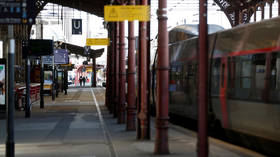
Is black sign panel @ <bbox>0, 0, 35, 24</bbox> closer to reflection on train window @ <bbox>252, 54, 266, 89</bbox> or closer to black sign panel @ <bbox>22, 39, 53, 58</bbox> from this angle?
reflection on train window @ <bbox>252, 54, 266, 89</bbox>

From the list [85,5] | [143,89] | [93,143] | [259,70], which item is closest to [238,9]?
[85,5]

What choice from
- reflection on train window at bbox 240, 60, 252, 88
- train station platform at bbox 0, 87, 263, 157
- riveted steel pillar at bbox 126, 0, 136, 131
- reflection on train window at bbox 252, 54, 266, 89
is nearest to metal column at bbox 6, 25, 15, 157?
train station platform at bbox 0, 87, 263, 157

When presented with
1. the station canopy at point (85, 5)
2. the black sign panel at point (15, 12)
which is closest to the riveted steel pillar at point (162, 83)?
the black sign panel at point (15, 12)

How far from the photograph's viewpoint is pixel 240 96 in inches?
519

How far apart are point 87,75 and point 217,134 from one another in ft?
404

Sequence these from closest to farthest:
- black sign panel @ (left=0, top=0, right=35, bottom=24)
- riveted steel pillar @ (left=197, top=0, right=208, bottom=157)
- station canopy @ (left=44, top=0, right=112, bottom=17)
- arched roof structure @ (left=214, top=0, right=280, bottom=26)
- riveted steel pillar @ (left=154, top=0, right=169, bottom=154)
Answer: riveted steel pillar @ (left=197, top=0, right=208, bottom=157)
black sign panel @ (left=0, top=0, right=35, bottom=24)
riveted steel pillar @ (left=154, top=0, right=169, bottom=154)
station canopy @ (left=44, top=0, right=112, bottom=17)
arched roof structure @ (left=214, top=0, right=280, bottom=26)

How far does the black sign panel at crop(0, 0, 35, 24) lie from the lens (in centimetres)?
973

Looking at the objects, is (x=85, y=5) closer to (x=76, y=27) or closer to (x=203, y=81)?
(x=76, y=27)

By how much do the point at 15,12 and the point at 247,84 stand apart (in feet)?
18.5

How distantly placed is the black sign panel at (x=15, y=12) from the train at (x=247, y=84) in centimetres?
500

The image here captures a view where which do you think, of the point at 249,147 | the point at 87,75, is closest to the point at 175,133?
the point at 249,147

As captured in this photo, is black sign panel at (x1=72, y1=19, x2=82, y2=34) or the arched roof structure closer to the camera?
the arched roof structure

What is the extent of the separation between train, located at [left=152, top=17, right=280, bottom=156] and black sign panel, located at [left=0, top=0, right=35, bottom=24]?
16.4 ft

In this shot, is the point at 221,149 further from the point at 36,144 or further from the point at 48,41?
the point at 48,41
